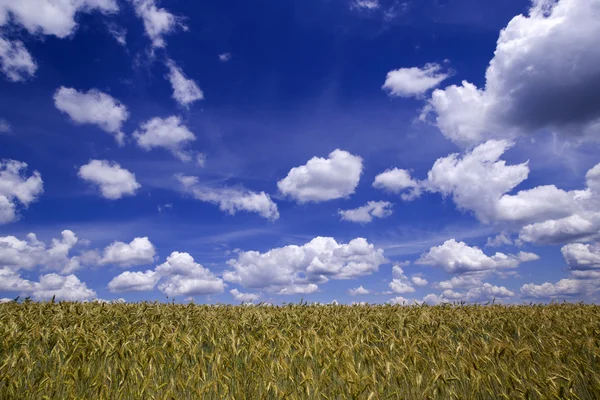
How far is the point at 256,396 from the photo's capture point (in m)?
4.53

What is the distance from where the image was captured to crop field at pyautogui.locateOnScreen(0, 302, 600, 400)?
4387mm

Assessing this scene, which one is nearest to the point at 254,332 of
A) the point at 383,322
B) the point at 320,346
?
the point at 320,346

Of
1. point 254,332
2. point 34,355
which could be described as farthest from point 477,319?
point 34,355

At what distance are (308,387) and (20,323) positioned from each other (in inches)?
237

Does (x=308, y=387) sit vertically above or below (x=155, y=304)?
below

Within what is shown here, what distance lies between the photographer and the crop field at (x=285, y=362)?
439 centimetres

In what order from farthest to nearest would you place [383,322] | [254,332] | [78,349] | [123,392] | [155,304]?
1. [155,304]
2. [383,322]
3. [254,332]
4. [78,349]
5. [123,392]

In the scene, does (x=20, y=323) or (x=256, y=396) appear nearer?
(x=256, y=396)

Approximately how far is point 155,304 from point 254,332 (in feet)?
14.1

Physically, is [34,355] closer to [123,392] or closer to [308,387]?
[123,392]

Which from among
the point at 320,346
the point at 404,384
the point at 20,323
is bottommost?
the point at 404,384

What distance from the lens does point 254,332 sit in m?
7.21

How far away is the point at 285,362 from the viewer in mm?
4793

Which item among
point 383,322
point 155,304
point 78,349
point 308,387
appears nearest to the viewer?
point 308,387
